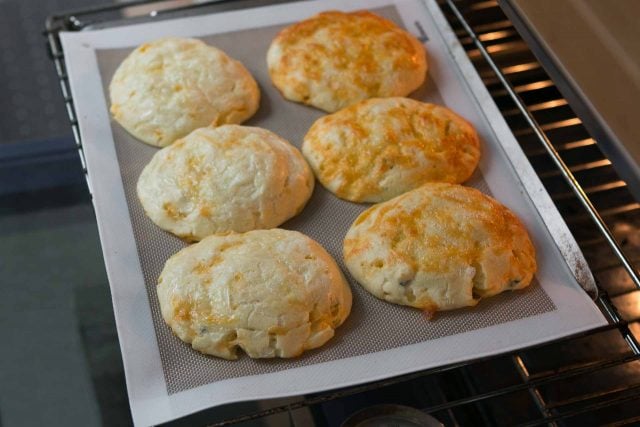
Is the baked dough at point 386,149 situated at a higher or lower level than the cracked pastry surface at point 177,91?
lower

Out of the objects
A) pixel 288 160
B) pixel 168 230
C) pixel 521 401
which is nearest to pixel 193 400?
pixel 168 230

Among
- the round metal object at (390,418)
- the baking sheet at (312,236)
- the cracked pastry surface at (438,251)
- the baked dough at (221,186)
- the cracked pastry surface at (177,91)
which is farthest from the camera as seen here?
the cracked pastry surface at (177,91)

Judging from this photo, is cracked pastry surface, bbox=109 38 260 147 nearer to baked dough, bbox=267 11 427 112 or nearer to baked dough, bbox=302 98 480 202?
baked dough, bbox=267 11 427 112

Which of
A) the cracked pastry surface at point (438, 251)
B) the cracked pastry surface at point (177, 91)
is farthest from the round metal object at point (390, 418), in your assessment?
the cracked pastry surface at point (177, 91)

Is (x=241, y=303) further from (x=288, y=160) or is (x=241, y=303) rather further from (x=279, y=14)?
(x=279, y=14)

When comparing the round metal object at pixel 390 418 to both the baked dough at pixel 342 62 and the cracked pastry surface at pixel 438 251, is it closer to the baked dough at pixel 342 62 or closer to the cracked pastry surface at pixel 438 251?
the cracked pastry surface at pixel 438 251

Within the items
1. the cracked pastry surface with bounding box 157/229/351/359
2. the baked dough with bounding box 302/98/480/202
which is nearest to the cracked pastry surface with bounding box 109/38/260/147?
the baked dough with bounding box 302/98/480/202
